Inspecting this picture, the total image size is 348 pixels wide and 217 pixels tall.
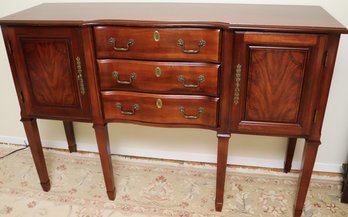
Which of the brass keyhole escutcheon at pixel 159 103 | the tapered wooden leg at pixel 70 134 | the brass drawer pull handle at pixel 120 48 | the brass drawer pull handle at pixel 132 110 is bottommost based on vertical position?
the tapered wooden leg at pixel 70 134

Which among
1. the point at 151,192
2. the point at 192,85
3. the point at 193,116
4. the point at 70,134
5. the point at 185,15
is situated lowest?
the point at 151,192

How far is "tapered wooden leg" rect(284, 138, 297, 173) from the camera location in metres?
1.79

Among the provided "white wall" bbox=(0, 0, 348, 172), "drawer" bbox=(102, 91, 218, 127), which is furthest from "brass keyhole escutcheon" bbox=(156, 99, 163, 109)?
"white wall" bbox=(0, 0, 348, 172)

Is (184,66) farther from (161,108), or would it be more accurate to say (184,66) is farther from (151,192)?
(151,192)

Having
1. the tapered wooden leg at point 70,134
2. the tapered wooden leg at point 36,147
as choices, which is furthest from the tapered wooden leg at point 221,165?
the tapered wooden leg at point 70,134

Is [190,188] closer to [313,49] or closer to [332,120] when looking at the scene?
[332,120]

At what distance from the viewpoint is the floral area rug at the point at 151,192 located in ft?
5.40

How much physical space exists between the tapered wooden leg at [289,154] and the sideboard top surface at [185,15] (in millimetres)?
718

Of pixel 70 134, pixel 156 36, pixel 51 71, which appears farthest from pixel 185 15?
pixel 70 134

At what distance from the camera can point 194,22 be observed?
1.19 meters

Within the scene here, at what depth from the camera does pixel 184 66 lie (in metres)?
1.27

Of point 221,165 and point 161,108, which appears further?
point 221,165

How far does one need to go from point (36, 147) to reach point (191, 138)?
2.85 feet

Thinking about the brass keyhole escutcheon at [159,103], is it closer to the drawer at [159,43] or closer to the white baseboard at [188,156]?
the drawer at [159,43]
